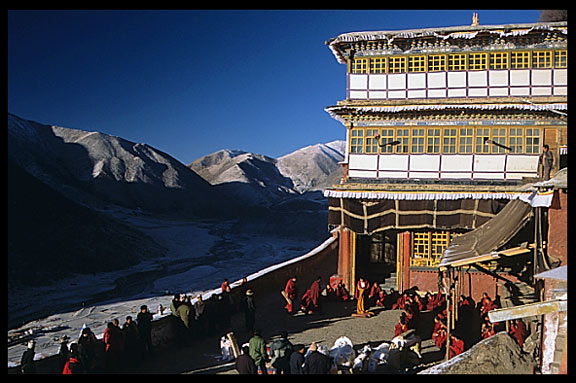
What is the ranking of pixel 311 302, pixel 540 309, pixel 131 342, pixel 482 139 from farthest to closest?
pixel 482 139 → pixel 311 302 → pixel 131 342 → pixel 540 309

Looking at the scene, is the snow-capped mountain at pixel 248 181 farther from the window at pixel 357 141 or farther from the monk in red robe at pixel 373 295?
the monk in red robe at pixel 373 295

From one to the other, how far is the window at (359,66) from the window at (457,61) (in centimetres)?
278

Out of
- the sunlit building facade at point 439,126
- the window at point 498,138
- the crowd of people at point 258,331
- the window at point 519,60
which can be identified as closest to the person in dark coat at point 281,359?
the crowd of people at point 258,331

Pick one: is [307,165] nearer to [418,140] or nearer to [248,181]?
[248,181]

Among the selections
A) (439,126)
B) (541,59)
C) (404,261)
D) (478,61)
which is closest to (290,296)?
(404,261)

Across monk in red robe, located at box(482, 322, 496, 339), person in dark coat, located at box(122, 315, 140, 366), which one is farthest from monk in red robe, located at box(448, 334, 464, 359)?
person in dark coat, located at box(122, 315, 140, 366)

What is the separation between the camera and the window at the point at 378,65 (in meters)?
17.8

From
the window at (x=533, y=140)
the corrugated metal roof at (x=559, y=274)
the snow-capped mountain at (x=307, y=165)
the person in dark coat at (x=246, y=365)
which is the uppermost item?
the snow-capped mountain at (x=307, y=165)

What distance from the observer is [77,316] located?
31703 mm

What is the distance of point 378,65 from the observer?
704 inches

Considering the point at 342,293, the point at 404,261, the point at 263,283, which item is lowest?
the point at 342,293

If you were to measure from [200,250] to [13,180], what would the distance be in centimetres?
2121

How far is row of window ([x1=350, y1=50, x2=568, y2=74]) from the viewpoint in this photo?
16.8 m

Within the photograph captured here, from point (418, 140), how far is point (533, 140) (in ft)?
11.8
